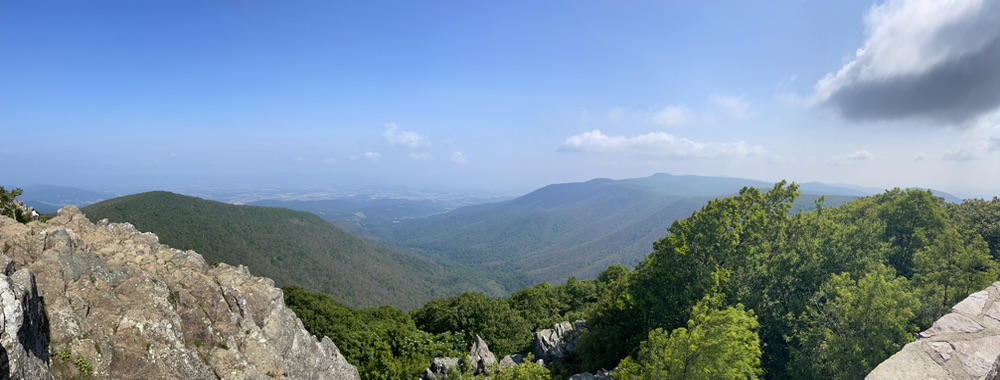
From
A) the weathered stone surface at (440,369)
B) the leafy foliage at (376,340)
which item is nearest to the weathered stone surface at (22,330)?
the weathered stone surface at (440,369)

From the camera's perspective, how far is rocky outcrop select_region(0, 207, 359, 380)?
40.0 feet

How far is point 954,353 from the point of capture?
1258cm

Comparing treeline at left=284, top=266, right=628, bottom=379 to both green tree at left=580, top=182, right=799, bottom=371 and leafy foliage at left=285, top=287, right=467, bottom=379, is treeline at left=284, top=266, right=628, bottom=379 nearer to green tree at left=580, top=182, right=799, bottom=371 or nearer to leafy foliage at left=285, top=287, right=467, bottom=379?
leafy foliage at left=285, top=287, right=467, bottom=379

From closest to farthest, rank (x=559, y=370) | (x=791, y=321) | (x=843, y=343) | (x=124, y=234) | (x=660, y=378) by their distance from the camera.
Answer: (x=660, y=378), (x=843, y=343), (x=124, y=234), (x=791, y=321), (x=559, y=370)

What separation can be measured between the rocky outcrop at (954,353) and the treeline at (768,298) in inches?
237

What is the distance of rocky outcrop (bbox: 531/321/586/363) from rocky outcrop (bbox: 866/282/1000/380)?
975 inches

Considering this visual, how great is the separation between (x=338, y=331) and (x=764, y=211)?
40537 mm

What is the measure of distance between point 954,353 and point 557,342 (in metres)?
27.4

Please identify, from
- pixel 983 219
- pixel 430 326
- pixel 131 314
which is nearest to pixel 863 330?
pixel 131 314

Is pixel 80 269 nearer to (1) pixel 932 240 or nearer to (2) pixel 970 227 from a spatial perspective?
(1) pixel 932 240

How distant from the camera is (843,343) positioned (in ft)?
68.3

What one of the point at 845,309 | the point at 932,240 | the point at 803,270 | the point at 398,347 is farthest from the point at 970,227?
the point at 398,347

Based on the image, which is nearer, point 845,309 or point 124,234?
point 845,309

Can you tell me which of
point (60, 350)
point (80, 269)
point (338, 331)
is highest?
point (80, 269)
